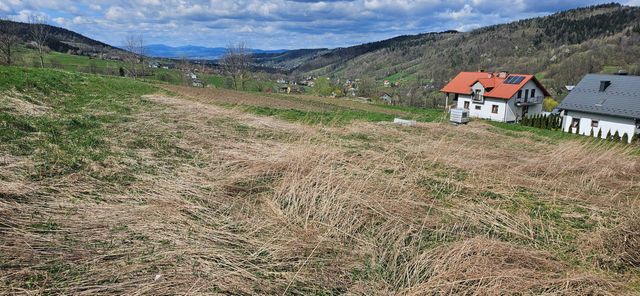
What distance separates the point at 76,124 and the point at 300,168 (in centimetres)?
627

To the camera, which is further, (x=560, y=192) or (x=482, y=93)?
(x=482, y=93)

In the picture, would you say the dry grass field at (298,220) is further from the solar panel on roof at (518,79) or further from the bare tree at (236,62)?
the bare tree at (236,62)

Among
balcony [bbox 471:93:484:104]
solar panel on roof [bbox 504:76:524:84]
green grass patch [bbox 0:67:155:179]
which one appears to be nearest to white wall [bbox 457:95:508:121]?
balcony [bbox 471:93:484:104]

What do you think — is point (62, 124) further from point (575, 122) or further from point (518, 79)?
point (518, 79)

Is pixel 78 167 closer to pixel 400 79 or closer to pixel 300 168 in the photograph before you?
pixel 300 168

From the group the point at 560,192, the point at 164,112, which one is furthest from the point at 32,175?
the point at 560,192

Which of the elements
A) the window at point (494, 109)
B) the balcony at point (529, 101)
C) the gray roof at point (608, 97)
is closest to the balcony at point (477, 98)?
the window at point (494, 109)

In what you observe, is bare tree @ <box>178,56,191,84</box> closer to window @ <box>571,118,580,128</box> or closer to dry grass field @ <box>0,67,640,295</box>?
window @ <box>571,118,580,128</box>

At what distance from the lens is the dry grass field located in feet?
12.2

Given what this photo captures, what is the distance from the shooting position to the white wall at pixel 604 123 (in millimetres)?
28539

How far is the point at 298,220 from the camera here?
522cm

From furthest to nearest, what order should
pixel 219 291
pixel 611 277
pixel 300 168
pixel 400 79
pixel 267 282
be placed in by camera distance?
pixel 400 79
pixel 300 168
pixel 611 277
pixel 267 282
pixel 219 291

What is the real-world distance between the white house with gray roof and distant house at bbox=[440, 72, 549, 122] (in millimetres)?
5315

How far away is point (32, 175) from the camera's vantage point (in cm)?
565
